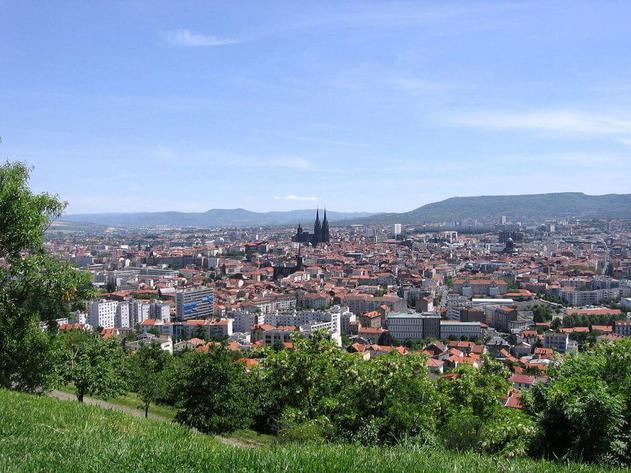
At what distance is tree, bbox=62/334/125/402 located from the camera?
1309 cm

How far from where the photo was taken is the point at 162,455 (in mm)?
3912

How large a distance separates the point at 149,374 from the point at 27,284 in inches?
276

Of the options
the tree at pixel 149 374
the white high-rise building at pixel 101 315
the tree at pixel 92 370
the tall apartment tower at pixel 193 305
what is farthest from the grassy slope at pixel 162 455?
the tall apartment tower at pixel 193 305

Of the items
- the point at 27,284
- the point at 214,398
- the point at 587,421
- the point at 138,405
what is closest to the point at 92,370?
the point at 138,405

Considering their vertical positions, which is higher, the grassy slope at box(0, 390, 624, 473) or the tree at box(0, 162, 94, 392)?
the tree at box(0, 162, 94, 392)

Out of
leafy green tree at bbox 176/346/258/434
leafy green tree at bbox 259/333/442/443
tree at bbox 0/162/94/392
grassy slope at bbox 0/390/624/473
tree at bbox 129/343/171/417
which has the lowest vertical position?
tree at bbox 129/343/171/417

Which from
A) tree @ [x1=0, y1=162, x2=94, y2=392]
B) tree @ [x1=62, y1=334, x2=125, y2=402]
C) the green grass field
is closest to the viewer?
tree @ [x1=0, y1=162, x2=94, y2=392]

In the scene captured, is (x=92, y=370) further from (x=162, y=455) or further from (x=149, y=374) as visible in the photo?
(x=162, y=455)

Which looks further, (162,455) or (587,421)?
(587,421)

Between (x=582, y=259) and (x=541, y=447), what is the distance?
84514 millimetres

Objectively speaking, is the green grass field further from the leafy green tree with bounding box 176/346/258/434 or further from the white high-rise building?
the white high-rise building

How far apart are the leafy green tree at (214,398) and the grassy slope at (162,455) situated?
17.7ft

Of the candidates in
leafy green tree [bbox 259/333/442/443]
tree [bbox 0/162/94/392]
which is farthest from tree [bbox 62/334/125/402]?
tree [bbox 0/162/94/392]

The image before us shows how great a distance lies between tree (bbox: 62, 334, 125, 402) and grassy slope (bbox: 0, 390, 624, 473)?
27.5ft
